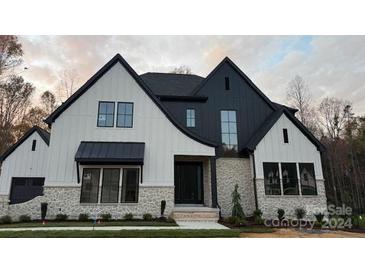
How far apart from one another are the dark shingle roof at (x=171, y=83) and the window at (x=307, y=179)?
8487 mm

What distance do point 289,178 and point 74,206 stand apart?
11.8m

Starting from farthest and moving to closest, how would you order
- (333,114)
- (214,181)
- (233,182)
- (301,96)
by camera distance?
(301,96) < (333,114) < (233,182) < (214,181)

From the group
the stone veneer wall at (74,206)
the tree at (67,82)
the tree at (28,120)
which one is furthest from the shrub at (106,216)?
the tree at (67,82)

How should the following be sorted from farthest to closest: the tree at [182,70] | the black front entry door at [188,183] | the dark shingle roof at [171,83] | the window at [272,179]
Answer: the tree at [182,70]
the dark shingle roof at [171,83]
the black front entry door at [188,183]
the window at [272,179]

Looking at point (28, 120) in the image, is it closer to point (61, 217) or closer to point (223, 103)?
point (61, 217)

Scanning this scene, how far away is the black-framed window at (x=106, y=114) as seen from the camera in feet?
39.7

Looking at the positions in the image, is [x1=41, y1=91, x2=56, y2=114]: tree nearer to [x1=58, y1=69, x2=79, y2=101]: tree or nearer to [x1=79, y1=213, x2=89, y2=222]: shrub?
[x1=58, y1=69, x2=79, y2=101]: tree

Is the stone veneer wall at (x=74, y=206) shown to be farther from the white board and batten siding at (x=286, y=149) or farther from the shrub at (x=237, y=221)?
the white board and batten siding at (x=286, y=149)

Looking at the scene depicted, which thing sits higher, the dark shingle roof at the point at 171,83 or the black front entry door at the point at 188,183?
the dark shingle roof at the point at 171,83

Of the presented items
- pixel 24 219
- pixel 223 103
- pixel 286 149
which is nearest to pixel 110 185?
pixel 24 219

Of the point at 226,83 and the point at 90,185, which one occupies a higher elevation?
the point at 226,83

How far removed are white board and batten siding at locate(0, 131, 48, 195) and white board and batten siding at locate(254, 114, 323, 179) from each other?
14018mm

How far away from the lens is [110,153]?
1125cm

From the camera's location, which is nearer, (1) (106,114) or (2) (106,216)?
(2) (106,216)
